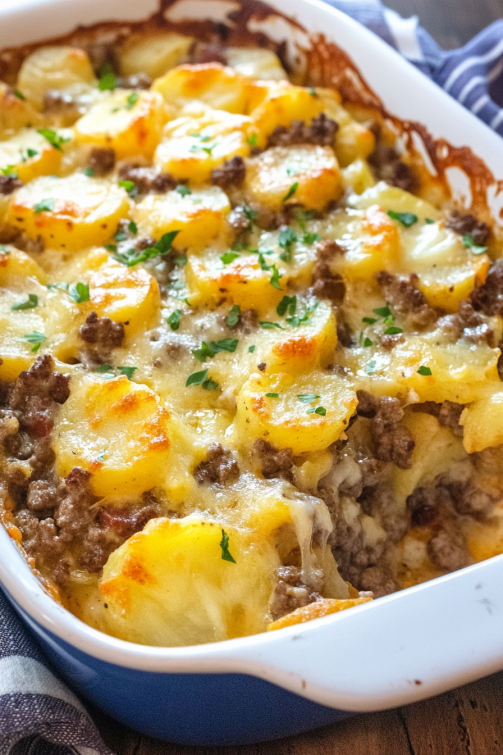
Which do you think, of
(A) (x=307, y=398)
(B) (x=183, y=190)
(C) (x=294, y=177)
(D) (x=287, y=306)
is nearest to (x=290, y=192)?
(C) (x=294, y=177)

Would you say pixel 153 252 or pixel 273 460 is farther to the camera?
pixel 153 252

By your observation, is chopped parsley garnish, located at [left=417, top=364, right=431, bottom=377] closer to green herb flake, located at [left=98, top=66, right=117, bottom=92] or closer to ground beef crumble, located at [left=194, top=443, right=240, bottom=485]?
ground beef crumble, located at [left=194, top=443, right=240, bottom=485]

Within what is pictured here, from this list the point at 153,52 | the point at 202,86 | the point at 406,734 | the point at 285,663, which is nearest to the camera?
the point at 285,663

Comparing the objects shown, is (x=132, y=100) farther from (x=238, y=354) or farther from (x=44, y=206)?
(x=238, y=354)

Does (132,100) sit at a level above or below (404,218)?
above

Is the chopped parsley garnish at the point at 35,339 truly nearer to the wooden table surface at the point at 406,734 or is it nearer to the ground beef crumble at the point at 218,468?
the ground beef crumble at the point at 218,468

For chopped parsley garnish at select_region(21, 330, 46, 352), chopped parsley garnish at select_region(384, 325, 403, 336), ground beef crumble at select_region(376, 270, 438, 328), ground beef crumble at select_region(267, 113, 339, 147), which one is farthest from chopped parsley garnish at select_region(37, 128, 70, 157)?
chopped parsley garnish at select_region(384, 325, 403, 336)
